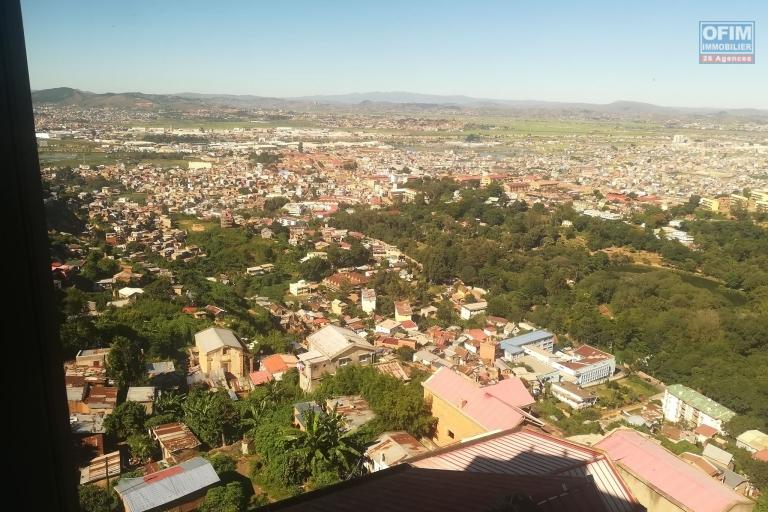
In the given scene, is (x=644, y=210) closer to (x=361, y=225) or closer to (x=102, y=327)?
(x=361, y=225)

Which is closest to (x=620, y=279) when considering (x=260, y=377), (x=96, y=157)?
(x=260, y=377)

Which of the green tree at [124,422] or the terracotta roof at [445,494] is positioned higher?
the terracotta roof at [445,494]

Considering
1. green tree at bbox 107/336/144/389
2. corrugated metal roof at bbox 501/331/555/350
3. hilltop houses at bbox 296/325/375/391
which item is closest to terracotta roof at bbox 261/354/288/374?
hilltop houses at bbox 296/325/375/391

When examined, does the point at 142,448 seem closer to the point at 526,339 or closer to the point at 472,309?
the point at 526,339

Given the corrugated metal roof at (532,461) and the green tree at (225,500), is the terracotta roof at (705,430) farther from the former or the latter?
the green tree at (225,500)

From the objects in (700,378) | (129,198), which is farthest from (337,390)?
(129,198)

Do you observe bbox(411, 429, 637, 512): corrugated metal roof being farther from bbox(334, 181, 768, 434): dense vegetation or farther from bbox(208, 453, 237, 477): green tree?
bbox(334, 181, 768, 434): dense vegetation

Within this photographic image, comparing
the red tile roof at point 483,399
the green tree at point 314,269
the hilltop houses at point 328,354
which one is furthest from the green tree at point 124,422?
the green tree at point 314,269
